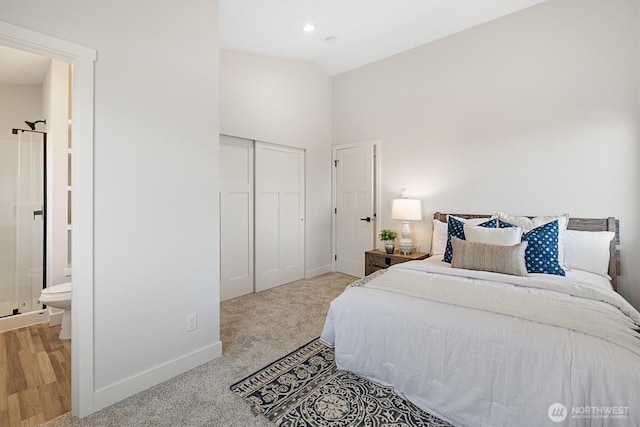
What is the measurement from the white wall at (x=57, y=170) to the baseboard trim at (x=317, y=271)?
2.83 m

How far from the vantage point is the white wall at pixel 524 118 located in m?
→ 2.70

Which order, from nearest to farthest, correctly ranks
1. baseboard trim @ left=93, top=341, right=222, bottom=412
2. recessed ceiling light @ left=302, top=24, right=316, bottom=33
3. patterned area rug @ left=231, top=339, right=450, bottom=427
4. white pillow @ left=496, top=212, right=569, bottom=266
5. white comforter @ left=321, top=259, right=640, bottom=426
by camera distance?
white comforter @ left=321, top=259, right=640, bottom=426 < patterned area rug @ left=231, top=339, right=450, bottom=427 < baseboard trim @ left=93, top=341, right=222, bottom=412 < white pillow @ left=496, top=212, right=569, bottom=266 < recessed ceiling light @ left=302, top=24, right=316, bottom=33

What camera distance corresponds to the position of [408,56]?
13.2ft

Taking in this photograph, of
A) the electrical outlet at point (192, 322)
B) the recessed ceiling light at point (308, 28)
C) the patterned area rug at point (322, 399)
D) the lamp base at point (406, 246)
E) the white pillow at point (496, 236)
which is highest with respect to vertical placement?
the recessed ceiling light at point (308, 28)

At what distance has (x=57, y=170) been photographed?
2969 millimetres

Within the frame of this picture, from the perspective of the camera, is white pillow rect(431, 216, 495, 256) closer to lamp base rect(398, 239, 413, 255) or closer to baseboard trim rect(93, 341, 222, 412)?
lamp base rect(398, 239, 413, 255)

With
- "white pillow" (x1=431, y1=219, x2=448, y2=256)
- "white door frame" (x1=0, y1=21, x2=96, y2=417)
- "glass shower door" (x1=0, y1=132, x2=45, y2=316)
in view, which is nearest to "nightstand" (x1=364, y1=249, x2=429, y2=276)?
"white pillow" (x1=431, y1=219, x2=448, y2=256)

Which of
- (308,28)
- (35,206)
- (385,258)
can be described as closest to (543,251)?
(385,258)

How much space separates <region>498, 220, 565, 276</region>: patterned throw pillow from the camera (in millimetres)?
2340

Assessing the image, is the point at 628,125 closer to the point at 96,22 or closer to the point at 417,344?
the point at 417,344

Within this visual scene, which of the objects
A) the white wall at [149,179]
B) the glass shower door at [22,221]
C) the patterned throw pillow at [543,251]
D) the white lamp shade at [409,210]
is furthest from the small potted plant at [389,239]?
the glass shower door at [22,221]

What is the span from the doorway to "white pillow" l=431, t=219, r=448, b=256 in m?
1.02

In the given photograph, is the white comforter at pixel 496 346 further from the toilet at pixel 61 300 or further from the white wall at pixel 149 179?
the toilet at pixel 61 300

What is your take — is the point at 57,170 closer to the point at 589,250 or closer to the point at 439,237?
the point at 439,237
